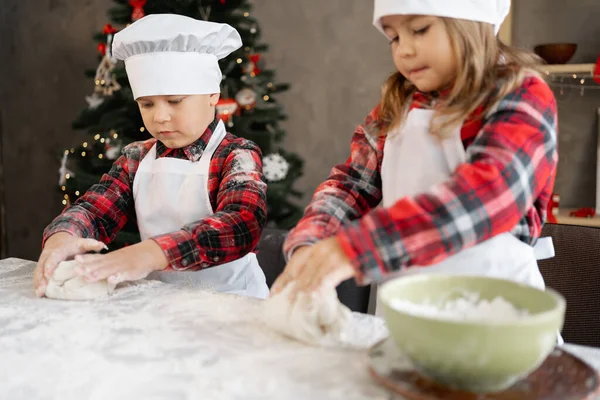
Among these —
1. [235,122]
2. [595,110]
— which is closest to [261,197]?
[235,122]

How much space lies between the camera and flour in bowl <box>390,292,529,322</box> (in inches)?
26.9

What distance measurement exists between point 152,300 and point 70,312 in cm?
13

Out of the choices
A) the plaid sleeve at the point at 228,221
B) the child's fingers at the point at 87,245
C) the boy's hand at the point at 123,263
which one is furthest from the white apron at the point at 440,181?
the child's fingers at the point at 87,245

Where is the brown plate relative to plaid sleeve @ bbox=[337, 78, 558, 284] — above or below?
below

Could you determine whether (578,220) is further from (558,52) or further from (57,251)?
(57,251)

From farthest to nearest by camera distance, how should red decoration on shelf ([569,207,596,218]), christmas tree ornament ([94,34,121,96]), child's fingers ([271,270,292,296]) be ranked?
christmas tree ornament ([94,34,121,96])
red decoration on shelf ([569,207,596,218])
child's fingers ([271,270,292,296])

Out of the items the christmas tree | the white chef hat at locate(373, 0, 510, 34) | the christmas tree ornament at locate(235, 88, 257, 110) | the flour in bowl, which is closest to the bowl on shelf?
the christmas tree

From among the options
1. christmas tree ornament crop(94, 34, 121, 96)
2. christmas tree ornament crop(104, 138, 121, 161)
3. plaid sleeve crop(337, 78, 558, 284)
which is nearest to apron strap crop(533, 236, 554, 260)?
plaid sleeve crop(337, 78, 558, 284)

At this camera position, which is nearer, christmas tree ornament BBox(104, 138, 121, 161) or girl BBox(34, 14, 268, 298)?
girl BBox(34, 14, 268, 298)

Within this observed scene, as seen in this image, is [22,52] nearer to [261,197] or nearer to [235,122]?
[235,122]

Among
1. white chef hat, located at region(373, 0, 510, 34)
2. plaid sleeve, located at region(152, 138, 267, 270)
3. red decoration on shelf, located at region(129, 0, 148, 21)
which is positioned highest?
red decoration on shelf, located at region(129, 0, 148, 21)

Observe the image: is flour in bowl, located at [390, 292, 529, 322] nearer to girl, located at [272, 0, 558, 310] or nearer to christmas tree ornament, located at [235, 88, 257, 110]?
girl, located at [272, 0, 558, 310]

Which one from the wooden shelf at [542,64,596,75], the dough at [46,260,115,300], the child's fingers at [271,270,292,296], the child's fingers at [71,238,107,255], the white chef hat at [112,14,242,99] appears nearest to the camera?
the child's fingers at [271,270,292,296]

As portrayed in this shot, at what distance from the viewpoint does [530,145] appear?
2.79ft
